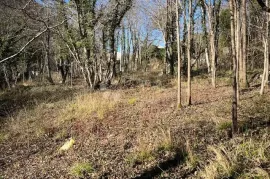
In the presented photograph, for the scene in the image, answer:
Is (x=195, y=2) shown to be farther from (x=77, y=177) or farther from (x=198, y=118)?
(x=77, y=177)

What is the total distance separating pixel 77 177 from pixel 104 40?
1062 cm

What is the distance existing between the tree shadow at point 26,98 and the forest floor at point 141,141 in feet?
6.11

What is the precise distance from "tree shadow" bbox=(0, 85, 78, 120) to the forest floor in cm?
186

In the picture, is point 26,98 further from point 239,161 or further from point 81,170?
point 239,161

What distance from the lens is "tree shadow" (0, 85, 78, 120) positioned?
11.9 meters

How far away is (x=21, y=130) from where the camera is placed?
8375mm

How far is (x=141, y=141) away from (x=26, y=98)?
10599mm

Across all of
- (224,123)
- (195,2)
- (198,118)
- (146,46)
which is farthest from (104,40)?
(146,46)

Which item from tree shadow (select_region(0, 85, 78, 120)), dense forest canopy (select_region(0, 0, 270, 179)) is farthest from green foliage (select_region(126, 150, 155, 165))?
tree shadow (select_region(0, 85, 78, 120))

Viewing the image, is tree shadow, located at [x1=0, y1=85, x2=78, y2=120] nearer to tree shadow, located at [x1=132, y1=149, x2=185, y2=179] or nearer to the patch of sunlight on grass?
tree shadow, located at [x1=132, y1=149, x2=185, y2=179]

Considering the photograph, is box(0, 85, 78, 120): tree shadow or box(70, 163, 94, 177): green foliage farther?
box(0, 85, 78, 120): tree shadow

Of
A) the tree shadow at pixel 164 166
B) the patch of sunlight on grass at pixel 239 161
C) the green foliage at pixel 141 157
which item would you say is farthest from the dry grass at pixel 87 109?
the patch of sunlight on grass at pixel 239 161

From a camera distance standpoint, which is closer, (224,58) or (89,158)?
(89,158)

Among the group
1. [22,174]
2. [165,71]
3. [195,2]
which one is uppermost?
[195,2]
